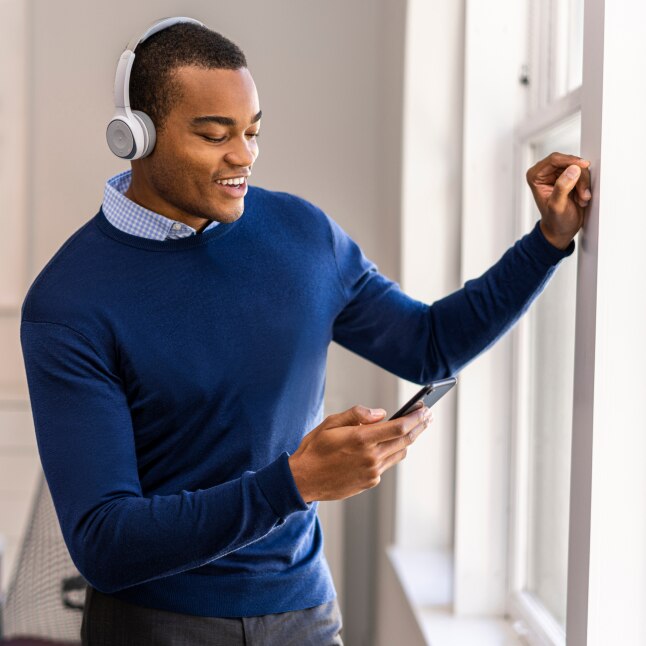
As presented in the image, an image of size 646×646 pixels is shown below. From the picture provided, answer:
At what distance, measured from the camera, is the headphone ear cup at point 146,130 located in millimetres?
1168

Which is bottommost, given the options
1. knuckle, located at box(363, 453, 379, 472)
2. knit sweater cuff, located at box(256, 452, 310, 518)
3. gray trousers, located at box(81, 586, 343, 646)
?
gray trousers, located at box(81, 586, 343, 646)

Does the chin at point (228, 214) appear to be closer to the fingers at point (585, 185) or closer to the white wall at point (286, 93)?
the fingers at point (585, 185)

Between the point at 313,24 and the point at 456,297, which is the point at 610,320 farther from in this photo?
the point at 313,24

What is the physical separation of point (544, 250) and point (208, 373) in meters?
0.45

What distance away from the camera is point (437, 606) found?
1.92 meters

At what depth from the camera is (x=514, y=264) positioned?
1.23 m

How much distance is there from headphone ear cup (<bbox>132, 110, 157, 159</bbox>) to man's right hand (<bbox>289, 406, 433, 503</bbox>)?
16.7 inches

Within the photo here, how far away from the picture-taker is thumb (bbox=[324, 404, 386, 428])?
101 cm

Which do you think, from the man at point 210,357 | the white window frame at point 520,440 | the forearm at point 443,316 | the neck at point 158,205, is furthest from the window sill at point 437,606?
the neck at point 158,205

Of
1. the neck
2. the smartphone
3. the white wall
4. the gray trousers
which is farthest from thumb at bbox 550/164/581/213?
the white wall

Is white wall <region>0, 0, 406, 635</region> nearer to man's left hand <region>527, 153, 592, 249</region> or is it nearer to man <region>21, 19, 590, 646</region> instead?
man <region>21, 19, 590, 646</region>

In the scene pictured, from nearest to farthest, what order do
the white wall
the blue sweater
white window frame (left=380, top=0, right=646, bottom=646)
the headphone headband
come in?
white window frame (left=380, top=0, right=646, bottom=646) < the blue sweater < the headphone headband < the white wall

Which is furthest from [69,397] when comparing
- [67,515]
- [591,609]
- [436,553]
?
[436,553]

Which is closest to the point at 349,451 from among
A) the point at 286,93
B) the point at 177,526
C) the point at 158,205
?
the point at 177,526
